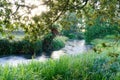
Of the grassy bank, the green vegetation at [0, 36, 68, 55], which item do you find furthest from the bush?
the grassy bank

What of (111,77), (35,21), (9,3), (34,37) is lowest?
(111,77)

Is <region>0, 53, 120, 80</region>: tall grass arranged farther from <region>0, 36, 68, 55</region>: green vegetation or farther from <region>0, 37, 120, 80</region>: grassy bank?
<region>0, 36, 68, 55</region>: green vegetation

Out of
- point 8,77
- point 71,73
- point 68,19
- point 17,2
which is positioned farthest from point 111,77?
point 17,2

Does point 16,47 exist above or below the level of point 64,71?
below

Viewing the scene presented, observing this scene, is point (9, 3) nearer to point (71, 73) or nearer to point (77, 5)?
point (77, 5)

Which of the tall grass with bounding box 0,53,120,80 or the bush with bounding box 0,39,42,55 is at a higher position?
the tall grass with bounding box 0,53,120,80

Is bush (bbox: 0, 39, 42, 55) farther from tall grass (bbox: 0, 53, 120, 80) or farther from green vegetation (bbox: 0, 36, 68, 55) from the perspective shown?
tall grass (bbox: 0, 53, 120, 80)

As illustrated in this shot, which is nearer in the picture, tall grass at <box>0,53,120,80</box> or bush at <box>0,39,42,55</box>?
tall grass at <box>0,53,120,80</box>

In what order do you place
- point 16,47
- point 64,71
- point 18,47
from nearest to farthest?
point 64,71 → point 16,47 → point 18,47

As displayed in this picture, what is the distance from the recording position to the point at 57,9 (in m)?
3.80

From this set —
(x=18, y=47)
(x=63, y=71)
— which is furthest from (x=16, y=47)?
(x=63, y=71)

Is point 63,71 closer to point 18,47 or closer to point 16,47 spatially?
point 16,47

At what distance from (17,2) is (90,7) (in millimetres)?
1230

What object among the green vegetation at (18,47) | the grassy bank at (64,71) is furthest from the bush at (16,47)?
the grassy bank at (64,71)
